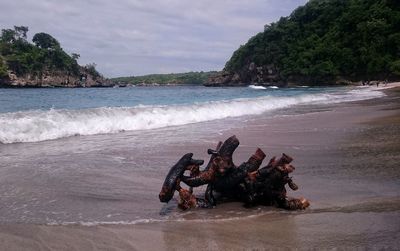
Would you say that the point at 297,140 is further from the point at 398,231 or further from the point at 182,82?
the point at 182,82

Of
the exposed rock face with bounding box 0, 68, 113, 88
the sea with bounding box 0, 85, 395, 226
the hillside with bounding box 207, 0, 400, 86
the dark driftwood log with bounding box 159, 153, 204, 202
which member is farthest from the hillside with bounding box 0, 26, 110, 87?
the dark driftwood log with bounding box 159, 153, 204, 202

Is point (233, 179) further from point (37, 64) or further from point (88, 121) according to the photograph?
point (37, 64)

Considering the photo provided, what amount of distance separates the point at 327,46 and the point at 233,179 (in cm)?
9181

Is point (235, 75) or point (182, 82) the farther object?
point (182, 82)

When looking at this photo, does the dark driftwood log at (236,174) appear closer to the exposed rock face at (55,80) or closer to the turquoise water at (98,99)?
the turquoise water at (98,99)

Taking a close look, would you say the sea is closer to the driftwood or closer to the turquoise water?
the driftwood

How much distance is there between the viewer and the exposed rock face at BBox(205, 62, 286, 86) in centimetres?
10894

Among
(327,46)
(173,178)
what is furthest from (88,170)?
(327,46)

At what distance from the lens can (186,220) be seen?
409cm

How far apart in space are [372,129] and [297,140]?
3067 millimetres

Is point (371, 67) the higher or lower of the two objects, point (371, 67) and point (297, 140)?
the higher

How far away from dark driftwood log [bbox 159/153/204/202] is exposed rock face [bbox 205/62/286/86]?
100779 millimetres

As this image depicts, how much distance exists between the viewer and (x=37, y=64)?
112 metres

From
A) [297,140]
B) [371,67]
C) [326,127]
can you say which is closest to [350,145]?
[297,140]
